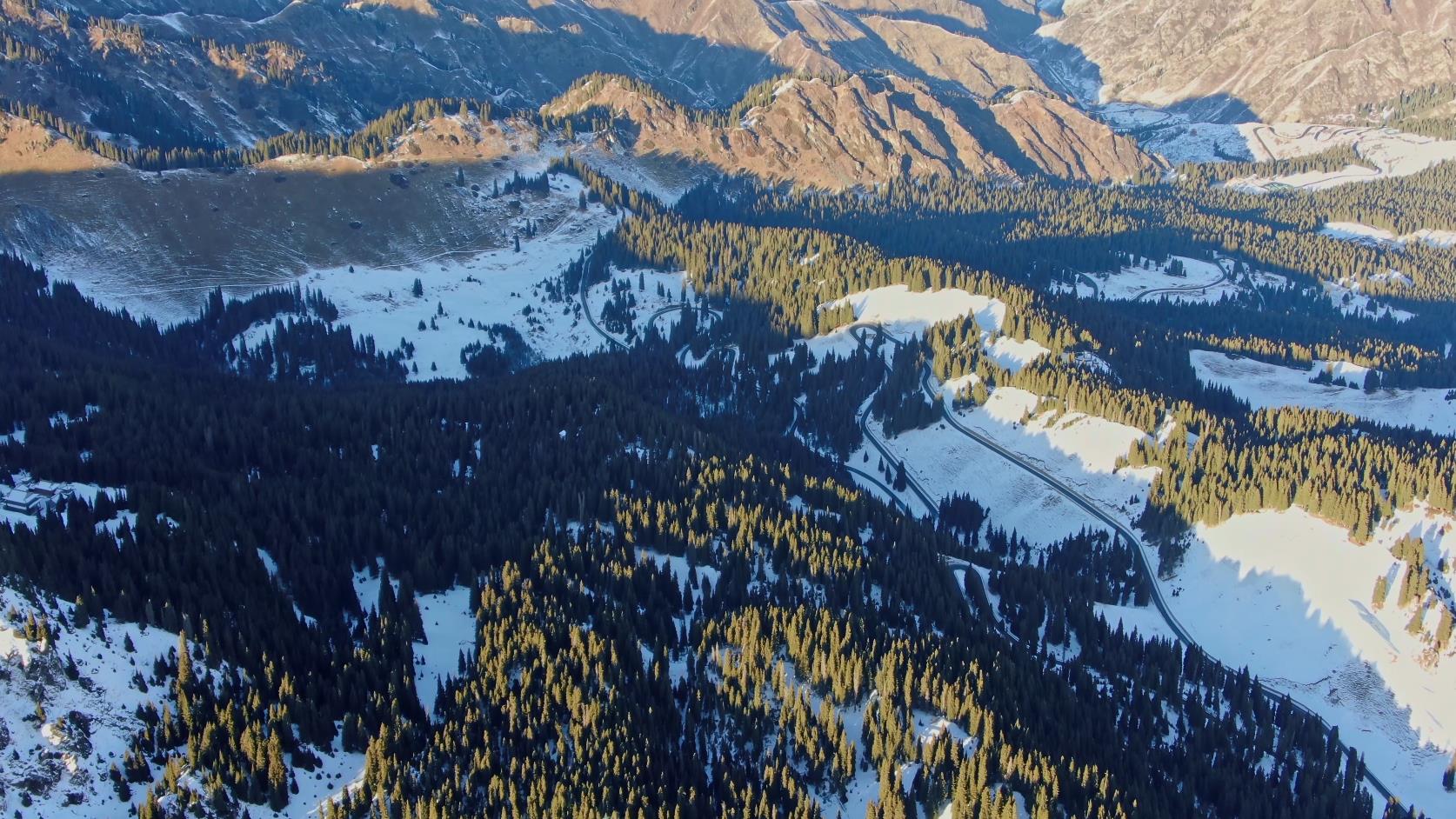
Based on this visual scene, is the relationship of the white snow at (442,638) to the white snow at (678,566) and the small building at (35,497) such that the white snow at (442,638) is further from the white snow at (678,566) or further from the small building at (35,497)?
the small building at (35,497)

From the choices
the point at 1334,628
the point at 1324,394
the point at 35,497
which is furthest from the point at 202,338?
the point at 1324,394

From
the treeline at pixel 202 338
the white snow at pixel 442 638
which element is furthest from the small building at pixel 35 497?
the treeline at pixel 202 338

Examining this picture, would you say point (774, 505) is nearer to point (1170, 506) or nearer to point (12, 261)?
point (1170, 506)

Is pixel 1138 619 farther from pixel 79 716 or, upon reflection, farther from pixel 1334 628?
pixel 79 716

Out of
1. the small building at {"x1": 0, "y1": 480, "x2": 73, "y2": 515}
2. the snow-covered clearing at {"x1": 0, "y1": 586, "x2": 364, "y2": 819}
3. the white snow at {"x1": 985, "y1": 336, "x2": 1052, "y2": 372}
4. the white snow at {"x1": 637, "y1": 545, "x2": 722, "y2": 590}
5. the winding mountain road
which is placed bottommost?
the winding mountain road

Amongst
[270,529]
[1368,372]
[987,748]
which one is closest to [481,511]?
[270,529]

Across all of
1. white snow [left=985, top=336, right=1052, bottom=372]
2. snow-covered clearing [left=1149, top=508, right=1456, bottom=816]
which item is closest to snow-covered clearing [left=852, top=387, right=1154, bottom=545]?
white snow [left=985, top=336, right=1052, bottom=372]

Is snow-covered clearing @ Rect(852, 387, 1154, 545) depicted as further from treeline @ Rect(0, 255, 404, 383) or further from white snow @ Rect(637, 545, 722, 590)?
treeline @ Rect(0, 255, 404, 383)
